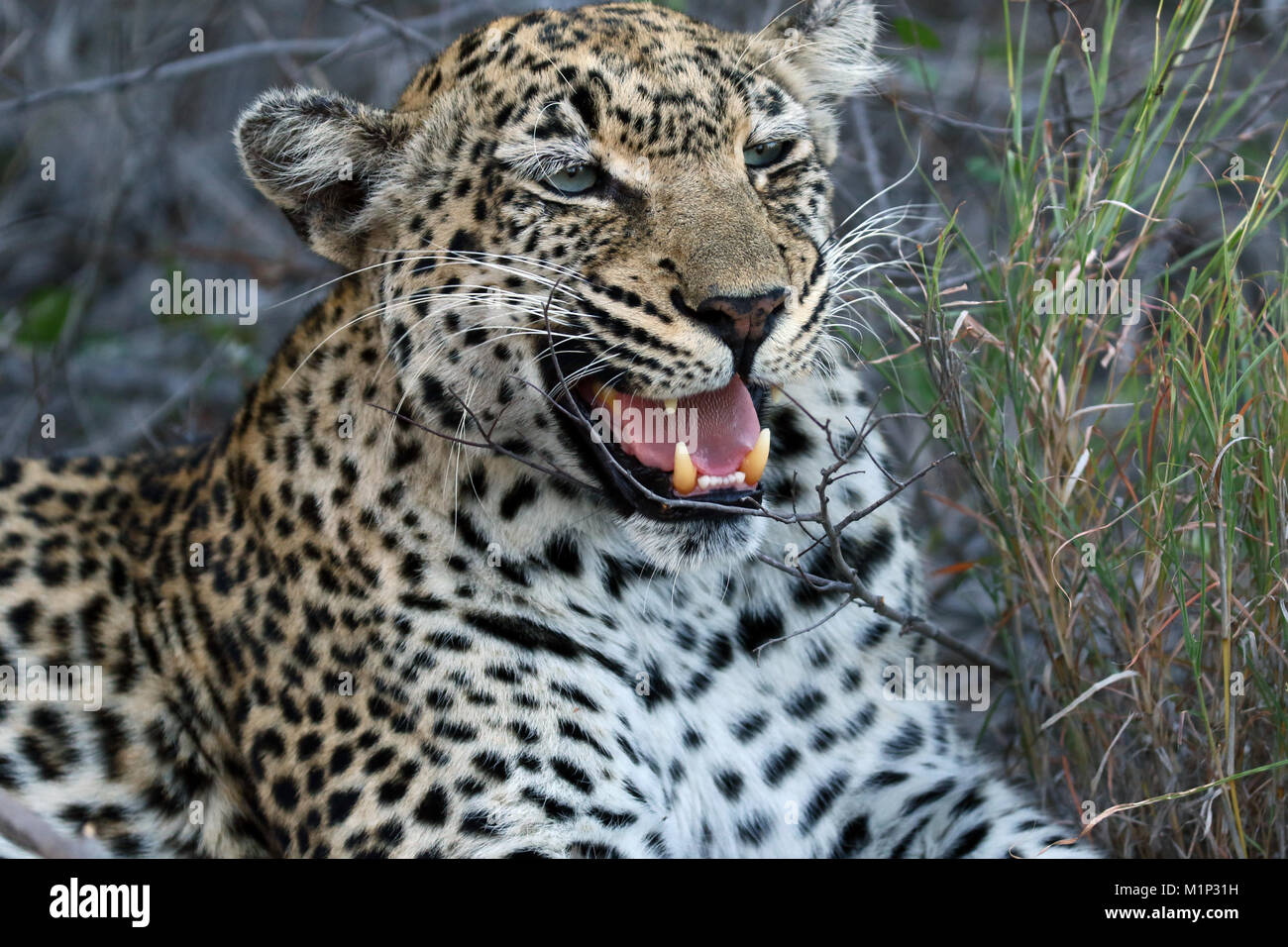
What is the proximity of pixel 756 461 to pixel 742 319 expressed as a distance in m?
0.39

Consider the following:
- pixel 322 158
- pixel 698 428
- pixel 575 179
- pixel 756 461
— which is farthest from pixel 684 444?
pixel 322 158

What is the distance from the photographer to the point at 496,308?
3.74m

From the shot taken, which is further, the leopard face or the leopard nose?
the leopard face

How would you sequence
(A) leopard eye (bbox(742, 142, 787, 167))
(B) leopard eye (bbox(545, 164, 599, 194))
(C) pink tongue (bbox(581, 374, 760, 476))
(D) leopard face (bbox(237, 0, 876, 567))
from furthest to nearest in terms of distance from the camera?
(A) leopard eye (bbox(742, 142, 787, 167)) < (B) leopard eye (bbox(545, 164, 599, 194)) < (C) pink tongue (bbox(581, 374, 760, 476)) < (D) leopard face (bbox(237, 0, 876, 567))

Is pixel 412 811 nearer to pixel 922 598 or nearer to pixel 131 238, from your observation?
pixel 922 598

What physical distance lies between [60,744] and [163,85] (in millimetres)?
5221

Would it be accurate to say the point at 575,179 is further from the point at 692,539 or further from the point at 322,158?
the point at 692,539

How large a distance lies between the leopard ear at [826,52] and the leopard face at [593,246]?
0.32m

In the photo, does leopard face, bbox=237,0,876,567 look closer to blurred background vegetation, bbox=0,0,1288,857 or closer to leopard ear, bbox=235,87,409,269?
leopard ear, bbox=235,87,409,269

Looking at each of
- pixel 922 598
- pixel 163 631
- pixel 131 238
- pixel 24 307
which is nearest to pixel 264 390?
pixel 163 631

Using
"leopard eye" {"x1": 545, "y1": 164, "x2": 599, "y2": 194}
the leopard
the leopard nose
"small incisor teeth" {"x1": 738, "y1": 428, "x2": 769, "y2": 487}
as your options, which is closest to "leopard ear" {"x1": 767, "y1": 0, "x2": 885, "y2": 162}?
the leopard

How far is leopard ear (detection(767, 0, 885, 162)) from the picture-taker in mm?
4402

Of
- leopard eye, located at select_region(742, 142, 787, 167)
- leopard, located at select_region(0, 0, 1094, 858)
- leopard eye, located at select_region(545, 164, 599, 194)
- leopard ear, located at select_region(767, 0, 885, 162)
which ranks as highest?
leopard ear, located at select_region(767, 0, 885, 162)
